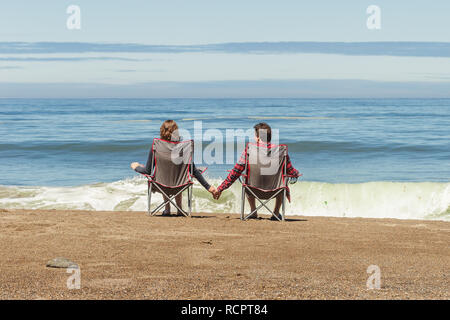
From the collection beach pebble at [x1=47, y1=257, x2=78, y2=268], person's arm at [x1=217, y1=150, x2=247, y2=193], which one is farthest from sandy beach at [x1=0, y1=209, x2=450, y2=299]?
person's arm at [x1=217, y1=150, x2=247, y2=193]

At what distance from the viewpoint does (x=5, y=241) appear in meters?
6.44

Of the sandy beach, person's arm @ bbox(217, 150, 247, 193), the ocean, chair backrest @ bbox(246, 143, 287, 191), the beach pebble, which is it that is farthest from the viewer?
the ocean

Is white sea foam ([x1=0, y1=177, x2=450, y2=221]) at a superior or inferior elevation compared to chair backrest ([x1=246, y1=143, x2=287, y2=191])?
inferior

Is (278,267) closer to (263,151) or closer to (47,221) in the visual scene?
(263,151)

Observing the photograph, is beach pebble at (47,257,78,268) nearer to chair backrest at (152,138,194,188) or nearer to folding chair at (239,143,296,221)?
chair backrest at (152,138,194,188)

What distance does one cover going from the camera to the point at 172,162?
8.27m

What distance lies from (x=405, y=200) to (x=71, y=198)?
7.00 metres

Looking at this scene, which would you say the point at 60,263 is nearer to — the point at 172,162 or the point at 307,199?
the point at 172,162

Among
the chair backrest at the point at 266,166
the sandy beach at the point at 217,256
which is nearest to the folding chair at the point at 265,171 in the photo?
the chair backrest at the point at 266,166

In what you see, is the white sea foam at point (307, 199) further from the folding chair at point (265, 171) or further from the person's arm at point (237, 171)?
the folding chair at point (265, 171)

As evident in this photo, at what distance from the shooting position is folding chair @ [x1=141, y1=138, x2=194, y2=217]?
8203 mm

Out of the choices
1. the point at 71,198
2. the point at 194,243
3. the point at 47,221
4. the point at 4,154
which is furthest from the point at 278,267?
the point at 4,154

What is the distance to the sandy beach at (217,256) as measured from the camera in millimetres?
4293

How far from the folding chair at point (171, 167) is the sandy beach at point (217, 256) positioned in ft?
1.55
